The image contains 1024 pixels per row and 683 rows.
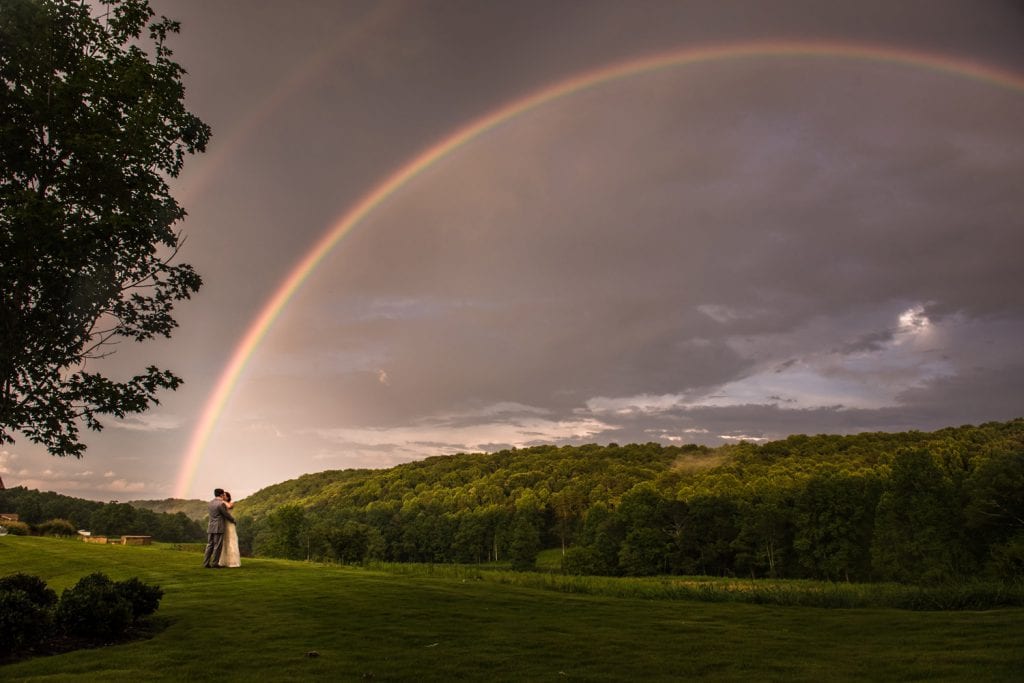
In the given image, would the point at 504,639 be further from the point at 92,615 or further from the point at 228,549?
the point at 228,549

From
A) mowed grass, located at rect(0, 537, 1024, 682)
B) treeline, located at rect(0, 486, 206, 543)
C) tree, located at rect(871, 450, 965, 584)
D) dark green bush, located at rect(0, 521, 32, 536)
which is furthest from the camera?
treeline, located at rect(0, 486, 206, 543)

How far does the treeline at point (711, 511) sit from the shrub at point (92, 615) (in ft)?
179

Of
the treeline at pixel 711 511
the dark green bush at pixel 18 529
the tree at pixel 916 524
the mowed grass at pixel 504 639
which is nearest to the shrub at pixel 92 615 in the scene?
the mowed grass at pixel 504 639

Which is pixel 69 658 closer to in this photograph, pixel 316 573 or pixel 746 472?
pixel 316 573

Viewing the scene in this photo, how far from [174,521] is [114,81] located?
115 m

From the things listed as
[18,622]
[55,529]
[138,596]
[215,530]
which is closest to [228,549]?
[215,530]

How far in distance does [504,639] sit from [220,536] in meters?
17.9

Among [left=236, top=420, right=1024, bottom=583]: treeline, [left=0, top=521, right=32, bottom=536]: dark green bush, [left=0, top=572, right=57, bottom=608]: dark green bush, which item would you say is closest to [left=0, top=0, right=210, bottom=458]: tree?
[left=0, top=572, right=57, bottom=608]: dark green bush

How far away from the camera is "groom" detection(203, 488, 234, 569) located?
2683 centimetres

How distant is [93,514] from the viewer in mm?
97375

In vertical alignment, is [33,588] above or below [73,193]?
below

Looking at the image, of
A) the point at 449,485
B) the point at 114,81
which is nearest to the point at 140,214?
the point at 114,81

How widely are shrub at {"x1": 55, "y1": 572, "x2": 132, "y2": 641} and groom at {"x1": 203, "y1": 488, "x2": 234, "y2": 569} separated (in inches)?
513

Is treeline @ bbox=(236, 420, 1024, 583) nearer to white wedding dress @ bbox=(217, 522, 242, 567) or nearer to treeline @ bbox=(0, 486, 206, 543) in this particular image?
treeline @ bbox=(0, 486, 206, 543)
